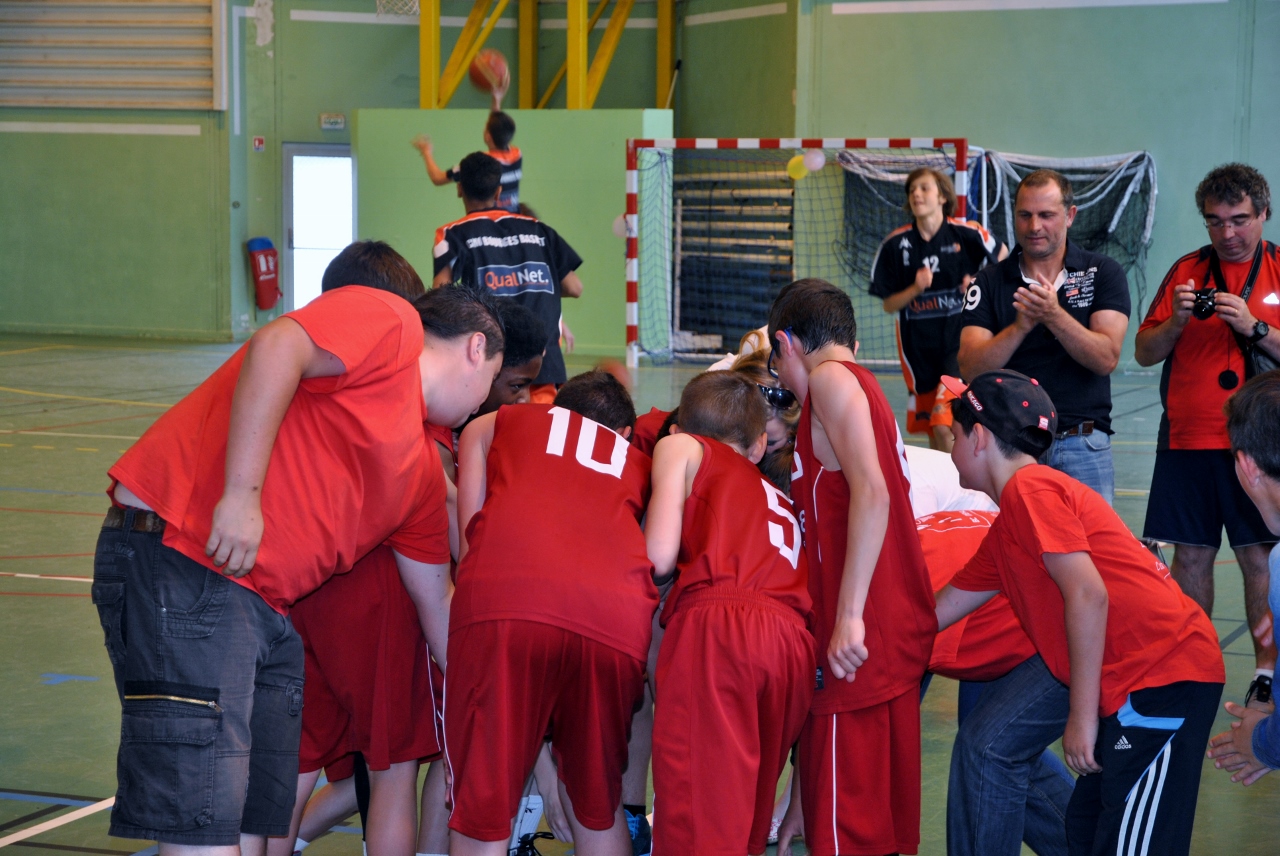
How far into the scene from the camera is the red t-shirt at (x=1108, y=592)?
2627mm

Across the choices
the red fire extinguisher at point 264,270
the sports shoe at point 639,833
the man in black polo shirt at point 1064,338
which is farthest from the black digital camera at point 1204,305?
the red fire extinguisher at point 264,270

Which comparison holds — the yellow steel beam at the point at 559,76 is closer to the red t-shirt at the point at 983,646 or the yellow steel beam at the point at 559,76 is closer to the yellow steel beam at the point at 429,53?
the yellow steel beam at the point at 429,53

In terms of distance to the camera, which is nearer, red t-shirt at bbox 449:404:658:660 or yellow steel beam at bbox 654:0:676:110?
red t-shirt at bbox 449:404:658:660

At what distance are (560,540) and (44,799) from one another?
6.36 feet

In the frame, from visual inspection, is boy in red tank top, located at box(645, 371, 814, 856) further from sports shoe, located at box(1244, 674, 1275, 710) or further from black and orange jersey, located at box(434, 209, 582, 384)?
black and orange jersey, located at box(434, 209, 582, 384)

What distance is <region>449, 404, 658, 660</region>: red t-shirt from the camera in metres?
2.56

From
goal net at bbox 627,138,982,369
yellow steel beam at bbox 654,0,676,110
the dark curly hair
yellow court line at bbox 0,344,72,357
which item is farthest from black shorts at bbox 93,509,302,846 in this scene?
yellow steel beam at bbox 654,0,676,110

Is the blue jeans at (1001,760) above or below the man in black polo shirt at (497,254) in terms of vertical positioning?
below

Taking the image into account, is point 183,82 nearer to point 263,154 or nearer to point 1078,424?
point 263,154

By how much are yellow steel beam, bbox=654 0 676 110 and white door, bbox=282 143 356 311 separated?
4412 millimetres

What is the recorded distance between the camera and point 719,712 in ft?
8.46

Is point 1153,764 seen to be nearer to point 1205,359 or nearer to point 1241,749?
point 1241,749

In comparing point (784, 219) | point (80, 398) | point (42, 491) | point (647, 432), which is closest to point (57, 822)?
point (647, 432)

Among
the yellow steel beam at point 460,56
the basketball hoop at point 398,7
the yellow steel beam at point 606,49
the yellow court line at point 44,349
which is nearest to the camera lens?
the yellow court line at point 44,349
